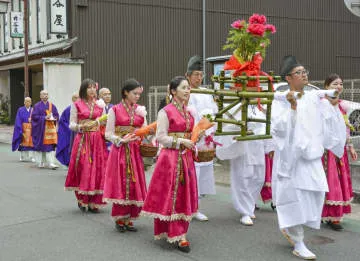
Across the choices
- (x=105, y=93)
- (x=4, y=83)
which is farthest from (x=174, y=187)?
(x=4, y=83)

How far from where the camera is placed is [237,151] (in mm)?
6137

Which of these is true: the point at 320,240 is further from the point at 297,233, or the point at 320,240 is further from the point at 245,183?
the point at 245,183

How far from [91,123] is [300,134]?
317cm

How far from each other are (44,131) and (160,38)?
8.52 metres

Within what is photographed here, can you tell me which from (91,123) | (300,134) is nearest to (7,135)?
(91,123)

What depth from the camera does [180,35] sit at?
19.6 m

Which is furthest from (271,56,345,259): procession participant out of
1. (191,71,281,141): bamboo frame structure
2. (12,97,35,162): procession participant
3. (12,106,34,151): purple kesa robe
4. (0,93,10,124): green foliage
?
(0,93,10,124): green foliage

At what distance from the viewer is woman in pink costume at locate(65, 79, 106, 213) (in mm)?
6676

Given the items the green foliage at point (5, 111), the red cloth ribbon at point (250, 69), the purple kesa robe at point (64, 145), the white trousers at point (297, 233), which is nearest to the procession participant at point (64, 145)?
the purple kesa robe at point (64, 145)

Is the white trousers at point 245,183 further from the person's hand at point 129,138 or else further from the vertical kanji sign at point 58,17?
the vertical kanji sign at point 58,17

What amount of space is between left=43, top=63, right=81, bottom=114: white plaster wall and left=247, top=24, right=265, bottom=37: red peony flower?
41.1 feet

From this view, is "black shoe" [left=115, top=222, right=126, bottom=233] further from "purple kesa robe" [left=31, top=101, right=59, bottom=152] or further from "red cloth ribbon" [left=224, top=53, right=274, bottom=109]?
"purple kesa robe" [left=31, top=101, right=59, bottom=152]

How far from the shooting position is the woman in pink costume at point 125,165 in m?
5.66

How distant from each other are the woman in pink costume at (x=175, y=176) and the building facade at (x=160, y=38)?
1249cm
